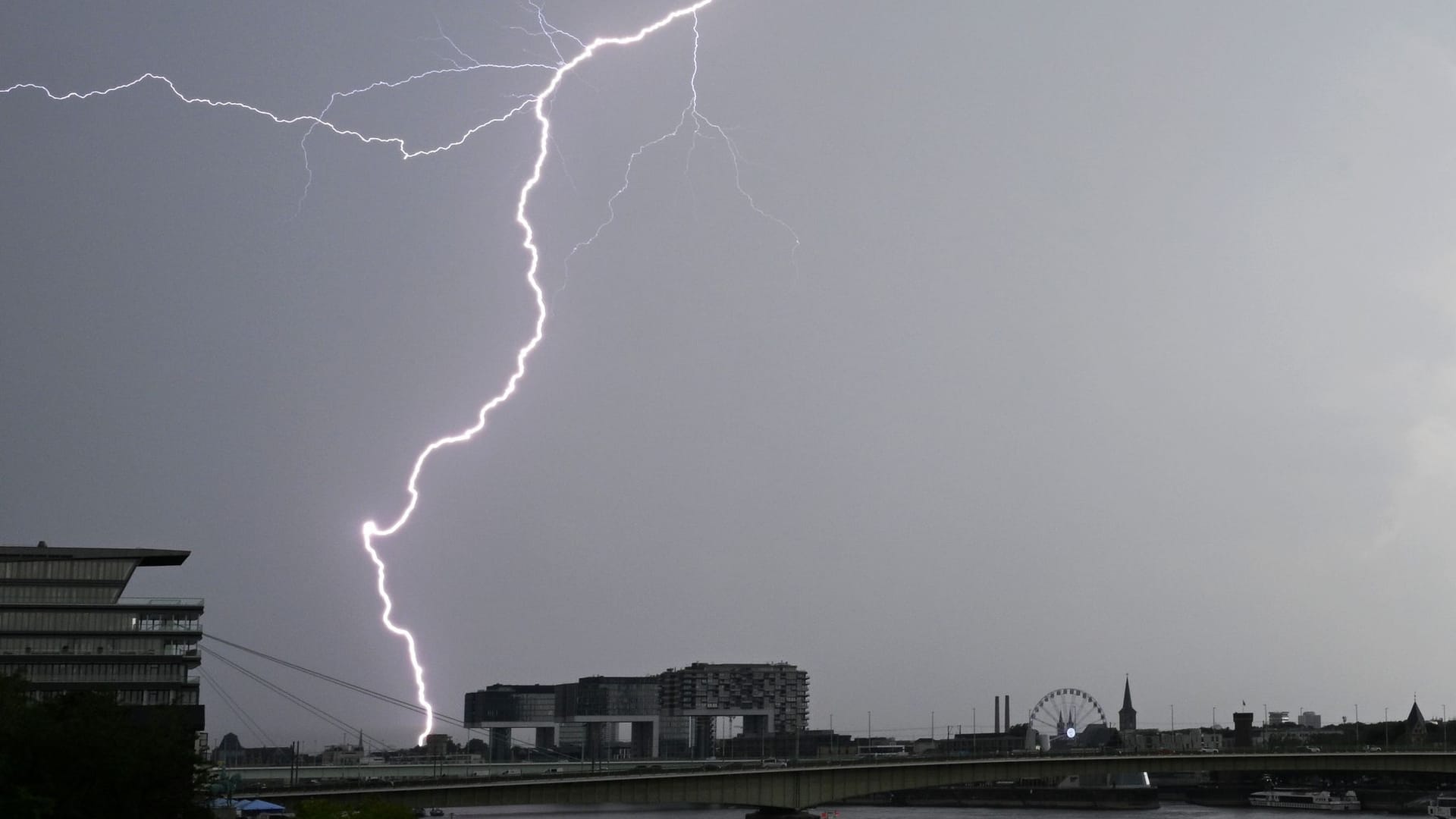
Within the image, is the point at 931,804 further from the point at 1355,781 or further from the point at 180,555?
the point at 180,555

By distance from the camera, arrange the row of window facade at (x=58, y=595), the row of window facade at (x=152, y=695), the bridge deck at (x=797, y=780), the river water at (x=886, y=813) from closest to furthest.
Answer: the row of window facade at (x=152, y=695), the bridge deck at (x=797, y=780), the row of window facade at (x=58, y=595), the river water at (x=886, y=813)

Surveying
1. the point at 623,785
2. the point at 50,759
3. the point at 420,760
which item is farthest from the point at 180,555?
the point at 50,759

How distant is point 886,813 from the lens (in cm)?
14788

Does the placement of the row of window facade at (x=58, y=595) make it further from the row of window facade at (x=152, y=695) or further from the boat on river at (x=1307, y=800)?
the boat on river at (x=1307, y=800)

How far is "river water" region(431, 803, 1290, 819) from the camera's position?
427ft

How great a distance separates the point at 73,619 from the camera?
90.0 m

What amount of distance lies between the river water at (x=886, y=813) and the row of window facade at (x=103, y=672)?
33.8m

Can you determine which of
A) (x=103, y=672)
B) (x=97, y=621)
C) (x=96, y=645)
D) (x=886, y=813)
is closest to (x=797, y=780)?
(x=886, y=813)

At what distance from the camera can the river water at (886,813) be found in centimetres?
Answer: 13000

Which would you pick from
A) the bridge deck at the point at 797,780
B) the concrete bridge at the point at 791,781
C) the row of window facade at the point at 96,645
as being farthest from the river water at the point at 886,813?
the row of window facade at the point at 96,645

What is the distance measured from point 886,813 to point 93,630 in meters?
83.2

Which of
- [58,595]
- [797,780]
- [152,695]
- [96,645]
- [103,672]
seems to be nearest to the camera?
[152,695]

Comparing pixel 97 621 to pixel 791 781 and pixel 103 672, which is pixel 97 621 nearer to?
pixel 103 672

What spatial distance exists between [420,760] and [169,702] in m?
57.8
